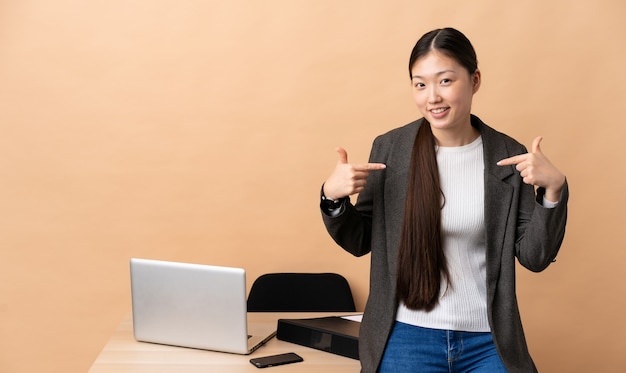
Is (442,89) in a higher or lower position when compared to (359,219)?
higher

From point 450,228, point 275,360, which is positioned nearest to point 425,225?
point 450,228

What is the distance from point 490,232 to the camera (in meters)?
2.16

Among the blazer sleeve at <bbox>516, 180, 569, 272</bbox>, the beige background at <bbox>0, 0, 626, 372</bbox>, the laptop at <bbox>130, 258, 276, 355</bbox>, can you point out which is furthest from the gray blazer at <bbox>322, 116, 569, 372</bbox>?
the beige background at <bbox>0, 0, 626, 372</bbox>

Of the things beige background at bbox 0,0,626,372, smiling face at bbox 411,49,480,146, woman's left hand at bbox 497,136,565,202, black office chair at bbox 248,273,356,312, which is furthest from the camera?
beige background at bbox 0,0,626,372

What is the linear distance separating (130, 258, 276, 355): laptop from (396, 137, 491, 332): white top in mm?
513

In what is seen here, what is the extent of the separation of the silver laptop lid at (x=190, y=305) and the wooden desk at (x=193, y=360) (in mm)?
38

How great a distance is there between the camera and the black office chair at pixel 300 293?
3.33 meters

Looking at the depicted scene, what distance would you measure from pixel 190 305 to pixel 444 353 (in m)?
0.81

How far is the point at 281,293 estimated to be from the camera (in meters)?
3.35

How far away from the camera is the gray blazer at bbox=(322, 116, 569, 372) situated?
2104 mm

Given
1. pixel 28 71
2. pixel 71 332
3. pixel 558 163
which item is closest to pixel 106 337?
pixel 71 332

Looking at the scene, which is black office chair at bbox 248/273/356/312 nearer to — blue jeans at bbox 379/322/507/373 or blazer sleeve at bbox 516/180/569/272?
blue jeans at bbox 379/322/507/373

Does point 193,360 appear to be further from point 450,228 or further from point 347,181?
point 450,228

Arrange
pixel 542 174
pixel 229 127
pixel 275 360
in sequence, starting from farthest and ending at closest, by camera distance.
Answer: pixel 229 127 < pixel 275 360 < pixel 542 174
